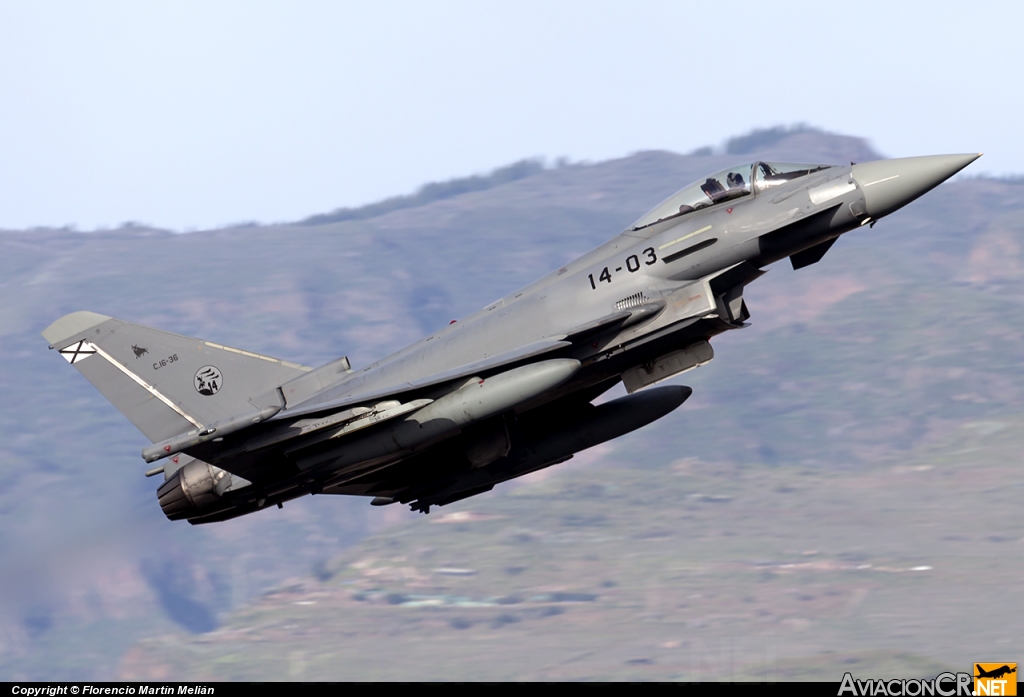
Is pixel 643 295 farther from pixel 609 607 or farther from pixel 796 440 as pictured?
pixel 796 440

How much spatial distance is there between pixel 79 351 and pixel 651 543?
312ft

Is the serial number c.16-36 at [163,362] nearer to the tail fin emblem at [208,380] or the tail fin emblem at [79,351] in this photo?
the tail fin emblem at [208,380]

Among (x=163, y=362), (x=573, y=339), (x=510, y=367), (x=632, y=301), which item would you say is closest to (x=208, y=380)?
(x=163, y=362)

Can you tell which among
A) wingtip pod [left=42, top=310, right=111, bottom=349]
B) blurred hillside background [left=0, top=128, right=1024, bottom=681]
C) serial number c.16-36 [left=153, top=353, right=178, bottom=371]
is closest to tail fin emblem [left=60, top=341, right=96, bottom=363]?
A: wingtip pod [left=42, top=310, right=111, bottom=349]

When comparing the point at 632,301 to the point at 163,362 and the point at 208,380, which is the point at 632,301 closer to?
the point at 208,380

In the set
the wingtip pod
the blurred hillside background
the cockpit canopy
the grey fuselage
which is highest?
the wingtip pod

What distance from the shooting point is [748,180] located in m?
19.1

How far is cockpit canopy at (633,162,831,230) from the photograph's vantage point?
19062mm

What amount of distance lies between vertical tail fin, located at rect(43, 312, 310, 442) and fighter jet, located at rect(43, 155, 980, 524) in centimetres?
2

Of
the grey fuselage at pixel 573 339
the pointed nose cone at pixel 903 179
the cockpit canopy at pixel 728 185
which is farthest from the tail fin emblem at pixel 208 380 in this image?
the pointed nose cone at pixel 903 179

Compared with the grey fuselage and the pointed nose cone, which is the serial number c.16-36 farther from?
the pointed nose cone

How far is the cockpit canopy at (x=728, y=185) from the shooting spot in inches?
750

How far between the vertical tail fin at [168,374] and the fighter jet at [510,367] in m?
0.02

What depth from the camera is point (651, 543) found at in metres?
113
